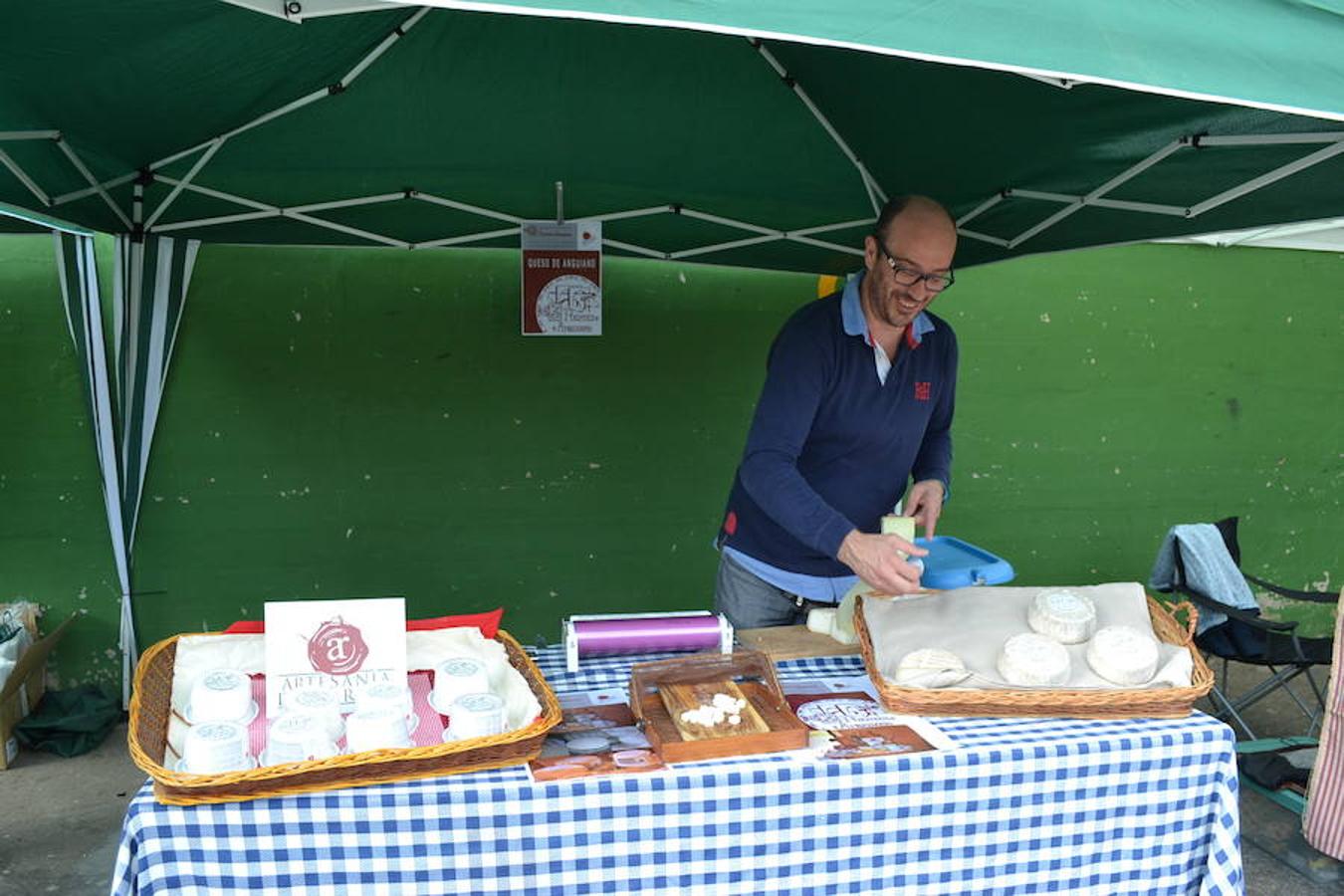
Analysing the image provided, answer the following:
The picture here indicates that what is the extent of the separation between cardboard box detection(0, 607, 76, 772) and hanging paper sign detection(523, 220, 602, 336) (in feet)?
7.04

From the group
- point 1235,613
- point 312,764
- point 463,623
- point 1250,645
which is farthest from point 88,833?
point 1250,645

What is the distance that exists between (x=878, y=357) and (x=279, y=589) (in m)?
2.78

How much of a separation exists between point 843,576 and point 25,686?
3.09 m

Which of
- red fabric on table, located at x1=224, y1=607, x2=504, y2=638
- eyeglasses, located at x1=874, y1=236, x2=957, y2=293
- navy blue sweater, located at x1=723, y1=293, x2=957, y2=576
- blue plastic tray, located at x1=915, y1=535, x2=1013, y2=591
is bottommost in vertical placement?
red fabric on table, located at x1=224, y1=607, x2=504, y2=638

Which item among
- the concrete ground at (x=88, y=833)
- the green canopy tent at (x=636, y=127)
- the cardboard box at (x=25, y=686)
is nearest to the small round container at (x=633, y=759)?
the green canopy tent at (x=636, y=127)

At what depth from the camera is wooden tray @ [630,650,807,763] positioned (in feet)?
4.74

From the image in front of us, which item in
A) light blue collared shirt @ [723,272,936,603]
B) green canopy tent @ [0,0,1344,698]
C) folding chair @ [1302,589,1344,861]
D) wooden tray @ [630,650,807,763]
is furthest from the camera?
folding chair @ [1302,589,1344,861]

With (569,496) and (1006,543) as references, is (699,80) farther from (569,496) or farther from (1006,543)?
(1006,543)

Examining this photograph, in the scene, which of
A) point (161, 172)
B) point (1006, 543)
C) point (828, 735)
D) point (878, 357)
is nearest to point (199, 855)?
point (828, 735)

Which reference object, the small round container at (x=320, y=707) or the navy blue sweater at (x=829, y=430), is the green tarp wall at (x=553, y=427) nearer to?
the navy blue sweater at (x=829, y=430)

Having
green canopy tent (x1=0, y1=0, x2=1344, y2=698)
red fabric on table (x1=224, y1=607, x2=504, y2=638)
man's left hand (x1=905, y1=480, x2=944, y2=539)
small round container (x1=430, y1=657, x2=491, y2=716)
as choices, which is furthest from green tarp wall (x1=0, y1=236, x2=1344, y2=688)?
small round container (x1=430, y1=657, x2=491, y2=716)

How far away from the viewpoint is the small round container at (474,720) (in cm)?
137

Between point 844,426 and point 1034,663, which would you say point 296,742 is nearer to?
point 1034,663

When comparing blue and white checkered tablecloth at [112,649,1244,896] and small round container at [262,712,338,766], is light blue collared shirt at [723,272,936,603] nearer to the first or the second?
blue and white checkered tablecloth at [112,649,1244,896]
